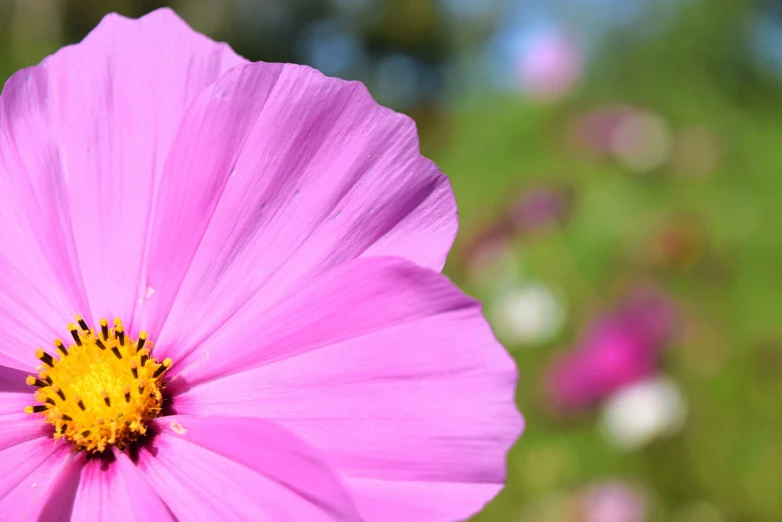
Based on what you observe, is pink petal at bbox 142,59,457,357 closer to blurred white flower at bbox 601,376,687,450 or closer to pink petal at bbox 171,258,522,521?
pink petal at bbox 171,258,522,521

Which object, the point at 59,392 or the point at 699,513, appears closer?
the point at 59,392

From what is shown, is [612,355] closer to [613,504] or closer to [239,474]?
[613,504]

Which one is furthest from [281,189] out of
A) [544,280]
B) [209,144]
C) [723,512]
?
[544,280]

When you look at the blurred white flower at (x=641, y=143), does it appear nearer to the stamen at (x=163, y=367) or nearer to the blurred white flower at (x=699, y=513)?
the blurred white flower at (x=699, y=513)

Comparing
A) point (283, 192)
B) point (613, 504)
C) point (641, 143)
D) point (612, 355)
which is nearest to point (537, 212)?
point (612, 355)

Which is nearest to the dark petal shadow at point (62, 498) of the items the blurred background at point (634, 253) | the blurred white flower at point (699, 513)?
the blurred background at point (634, 253)

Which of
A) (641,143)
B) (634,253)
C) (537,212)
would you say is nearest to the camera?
(537,212)

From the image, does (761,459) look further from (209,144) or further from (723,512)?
(209,144)
